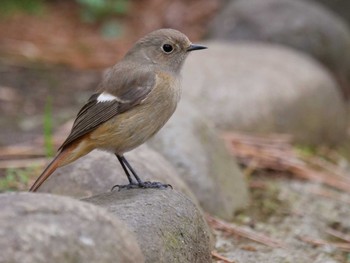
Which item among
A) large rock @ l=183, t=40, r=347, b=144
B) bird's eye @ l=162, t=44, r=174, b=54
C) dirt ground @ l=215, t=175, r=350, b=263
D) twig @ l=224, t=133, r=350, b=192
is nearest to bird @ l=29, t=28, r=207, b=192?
bird's eye @ l=162, t=44, r=174, b=54

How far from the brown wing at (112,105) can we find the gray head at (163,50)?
17 centimetres

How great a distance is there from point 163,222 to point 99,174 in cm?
109

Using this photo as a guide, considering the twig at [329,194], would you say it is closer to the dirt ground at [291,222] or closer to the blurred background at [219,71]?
the dirt ground at [291,222]

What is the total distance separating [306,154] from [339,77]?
7.33 ft

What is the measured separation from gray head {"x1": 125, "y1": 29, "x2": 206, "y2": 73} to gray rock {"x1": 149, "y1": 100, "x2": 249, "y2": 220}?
1.00m

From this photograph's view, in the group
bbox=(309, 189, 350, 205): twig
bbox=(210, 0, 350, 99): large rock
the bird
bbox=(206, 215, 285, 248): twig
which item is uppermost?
bbox=(210, 0, 350, 99): large rock

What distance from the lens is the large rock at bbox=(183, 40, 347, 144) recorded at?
6.64 m

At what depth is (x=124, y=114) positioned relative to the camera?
4.23m

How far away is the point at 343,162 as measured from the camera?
7.23 m

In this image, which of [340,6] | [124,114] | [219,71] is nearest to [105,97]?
[124,114]

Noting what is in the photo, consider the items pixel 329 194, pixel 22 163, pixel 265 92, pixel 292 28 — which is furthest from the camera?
pixel 292 28

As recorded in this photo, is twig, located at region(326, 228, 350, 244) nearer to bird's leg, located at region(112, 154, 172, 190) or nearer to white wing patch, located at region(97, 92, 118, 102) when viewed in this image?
bird's leg, located at region(112, 154, 172, 190)

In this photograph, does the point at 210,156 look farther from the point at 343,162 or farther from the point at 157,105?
the point at 343,162

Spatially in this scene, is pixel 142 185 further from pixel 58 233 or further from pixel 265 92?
pixel 265 92
